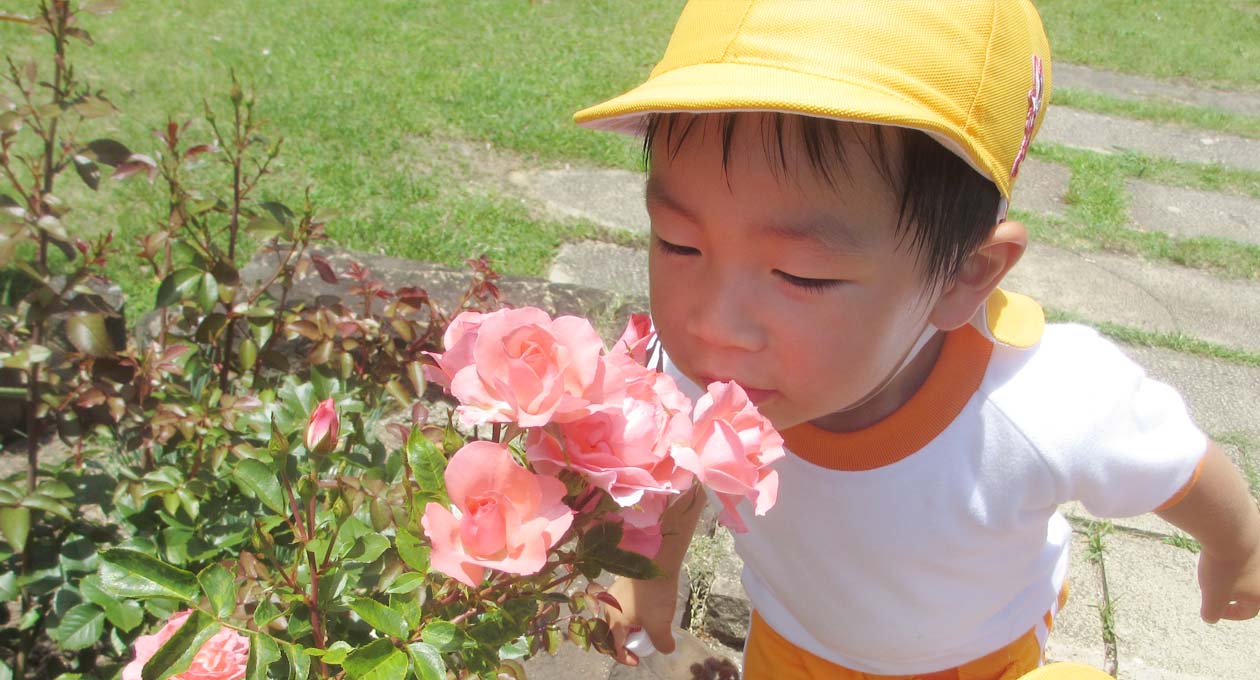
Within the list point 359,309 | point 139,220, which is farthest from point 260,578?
point 139,220

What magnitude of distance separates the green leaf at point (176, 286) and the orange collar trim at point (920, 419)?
942mm

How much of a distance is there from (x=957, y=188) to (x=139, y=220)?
3.21m

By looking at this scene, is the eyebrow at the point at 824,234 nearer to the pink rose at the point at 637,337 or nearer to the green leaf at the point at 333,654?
the pink rose at the point at 637,337

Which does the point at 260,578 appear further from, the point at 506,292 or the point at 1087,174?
the point at 1087,174

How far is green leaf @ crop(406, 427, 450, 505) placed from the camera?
93cm

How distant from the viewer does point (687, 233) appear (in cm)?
121

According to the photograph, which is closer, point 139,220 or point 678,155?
point 678,155

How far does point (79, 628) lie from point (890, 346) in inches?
44.4

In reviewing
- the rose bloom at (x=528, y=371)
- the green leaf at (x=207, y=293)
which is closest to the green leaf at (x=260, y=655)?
the rose bloom at (x=528, y=371)

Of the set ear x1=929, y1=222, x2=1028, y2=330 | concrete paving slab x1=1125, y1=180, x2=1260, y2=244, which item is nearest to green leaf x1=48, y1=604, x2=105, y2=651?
ear x1=929, y1=222, x2=1028, y2=330

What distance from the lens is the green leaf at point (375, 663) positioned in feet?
2.85

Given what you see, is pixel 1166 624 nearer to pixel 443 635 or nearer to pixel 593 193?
pixel 443 635

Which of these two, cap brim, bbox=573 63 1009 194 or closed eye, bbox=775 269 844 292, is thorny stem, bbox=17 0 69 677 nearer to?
cap brim, bbox=573 63 1009 194

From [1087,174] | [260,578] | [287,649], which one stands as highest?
[287,649]
